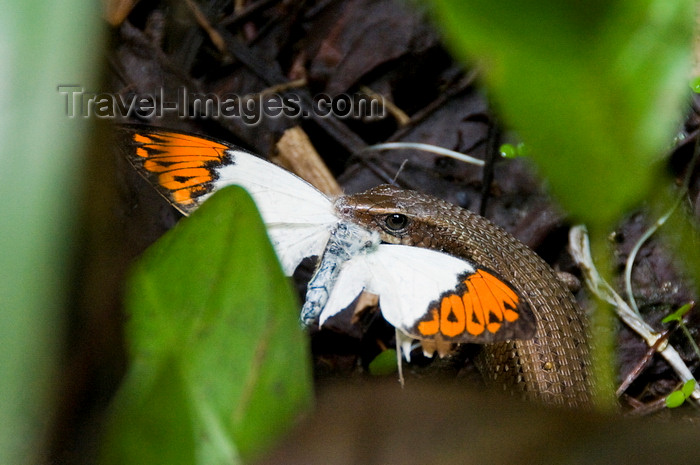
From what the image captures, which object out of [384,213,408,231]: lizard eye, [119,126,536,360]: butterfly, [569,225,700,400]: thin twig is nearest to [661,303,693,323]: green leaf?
[569,225,700,400]: thin twig

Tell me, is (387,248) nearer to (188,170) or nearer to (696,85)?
(188,170)

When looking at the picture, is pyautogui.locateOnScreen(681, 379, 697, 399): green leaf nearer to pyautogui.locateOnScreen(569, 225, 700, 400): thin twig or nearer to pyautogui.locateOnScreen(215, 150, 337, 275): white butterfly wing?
pyautogui.locateOnScreen(569, 225, 700, 400): thin twig

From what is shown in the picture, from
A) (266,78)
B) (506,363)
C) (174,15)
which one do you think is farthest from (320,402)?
(266,78)

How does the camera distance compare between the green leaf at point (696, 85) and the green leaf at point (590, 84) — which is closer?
the green leaf at point (590, 84)

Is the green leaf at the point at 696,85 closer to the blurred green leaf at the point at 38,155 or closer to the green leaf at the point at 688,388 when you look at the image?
the green leaf at the point at 688,388

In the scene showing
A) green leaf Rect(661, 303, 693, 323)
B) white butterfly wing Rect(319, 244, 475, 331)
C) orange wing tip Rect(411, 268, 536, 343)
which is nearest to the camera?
orange wing tip Rect(411, 268, 536, 343)

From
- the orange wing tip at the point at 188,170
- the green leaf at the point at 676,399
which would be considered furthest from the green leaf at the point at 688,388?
the orange wing tip at the point at 188,170
